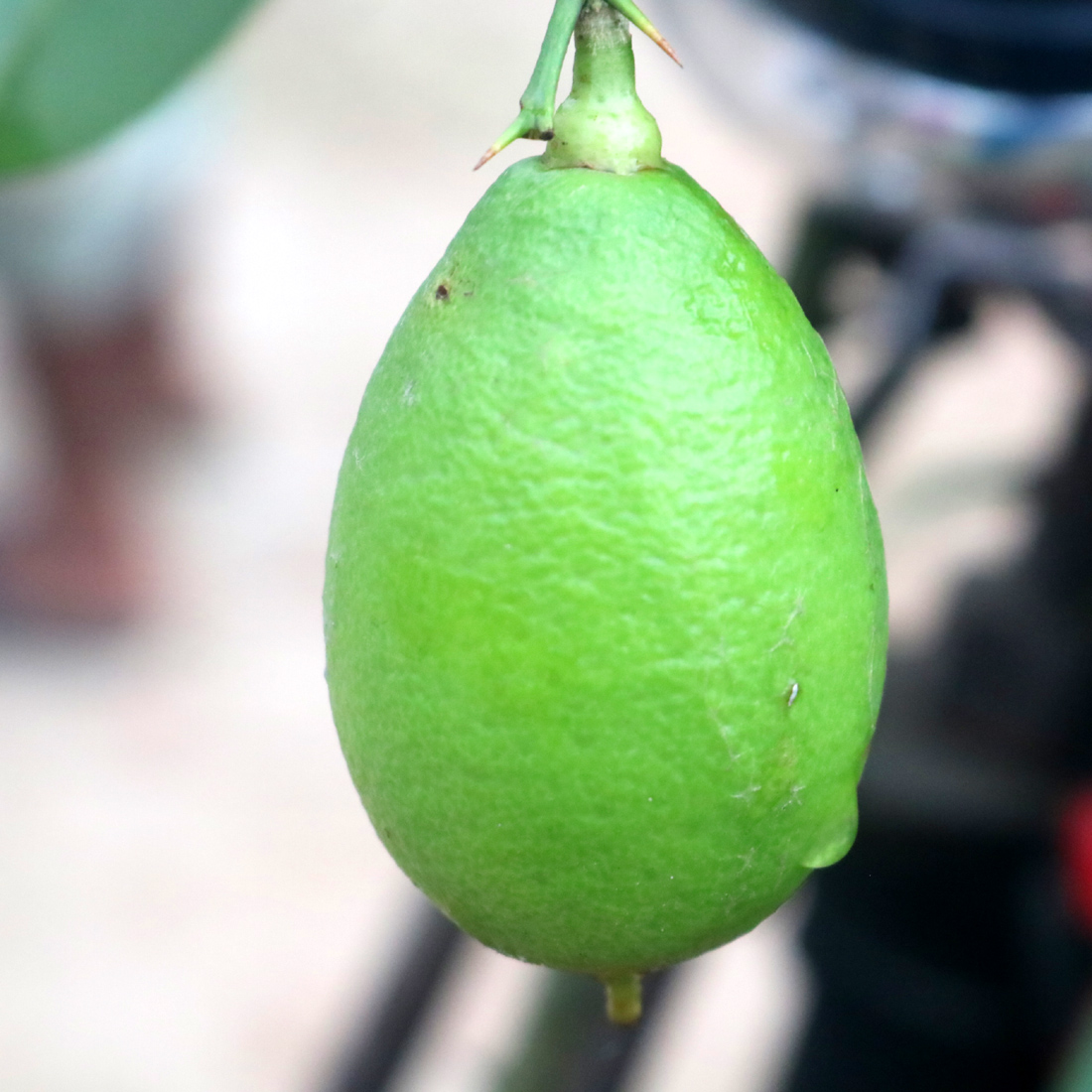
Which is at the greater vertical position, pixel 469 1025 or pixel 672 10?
pixel 672 10

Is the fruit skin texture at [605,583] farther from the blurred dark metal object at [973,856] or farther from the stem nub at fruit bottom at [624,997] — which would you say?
the blurred dark metal object at [973,856]

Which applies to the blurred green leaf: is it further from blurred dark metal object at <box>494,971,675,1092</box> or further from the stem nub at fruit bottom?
blurred dark metal object at <box>494,971,675,1092</box>

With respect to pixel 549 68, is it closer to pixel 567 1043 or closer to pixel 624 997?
pixel 624 997

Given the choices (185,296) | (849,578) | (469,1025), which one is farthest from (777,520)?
(185,296)

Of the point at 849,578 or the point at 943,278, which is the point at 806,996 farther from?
the point at 849,578

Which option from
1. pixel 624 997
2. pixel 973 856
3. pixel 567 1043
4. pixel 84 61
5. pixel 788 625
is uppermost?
pixel 84 61

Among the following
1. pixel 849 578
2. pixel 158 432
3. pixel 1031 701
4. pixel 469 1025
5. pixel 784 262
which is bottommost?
pixel 469 1025

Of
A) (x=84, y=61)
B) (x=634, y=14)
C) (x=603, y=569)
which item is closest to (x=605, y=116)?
(x=634, y=14)
